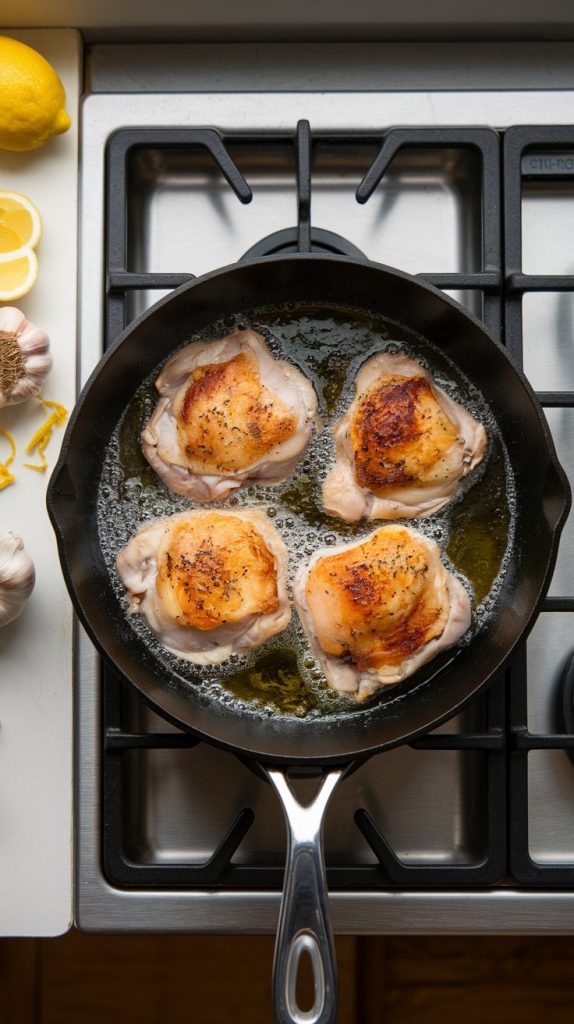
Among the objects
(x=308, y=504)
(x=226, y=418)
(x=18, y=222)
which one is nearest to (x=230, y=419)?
(x=226, y=418)

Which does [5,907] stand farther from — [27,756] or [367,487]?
[367,487]

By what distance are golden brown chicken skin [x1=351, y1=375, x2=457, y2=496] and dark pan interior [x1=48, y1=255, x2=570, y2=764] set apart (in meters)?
0.09

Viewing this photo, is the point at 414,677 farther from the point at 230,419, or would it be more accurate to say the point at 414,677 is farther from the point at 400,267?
the point at 400,267

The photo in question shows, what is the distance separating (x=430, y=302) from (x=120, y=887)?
857 mm

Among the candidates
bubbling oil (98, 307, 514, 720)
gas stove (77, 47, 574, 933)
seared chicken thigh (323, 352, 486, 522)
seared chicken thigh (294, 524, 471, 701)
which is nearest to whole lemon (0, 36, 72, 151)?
gas stove (77, 47, 574, 933)

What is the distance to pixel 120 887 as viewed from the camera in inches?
47.7

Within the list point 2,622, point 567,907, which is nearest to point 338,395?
point 2,622

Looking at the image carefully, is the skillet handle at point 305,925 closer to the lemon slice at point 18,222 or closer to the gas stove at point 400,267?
the gas stove at point 400,267

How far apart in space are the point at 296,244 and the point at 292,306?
3.2 inches

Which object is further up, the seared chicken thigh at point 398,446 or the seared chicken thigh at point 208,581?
the seared chicken thigh at point 398,446

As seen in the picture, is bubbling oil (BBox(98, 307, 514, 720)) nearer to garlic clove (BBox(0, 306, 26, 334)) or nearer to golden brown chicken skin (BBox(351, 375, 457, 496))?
golden brown chicken skin (BBox(351, 375, 457, 496))

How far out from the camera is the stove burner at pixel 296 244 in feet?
3.95

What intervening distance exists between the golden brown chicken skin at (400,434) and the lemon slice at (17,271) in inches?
18.6

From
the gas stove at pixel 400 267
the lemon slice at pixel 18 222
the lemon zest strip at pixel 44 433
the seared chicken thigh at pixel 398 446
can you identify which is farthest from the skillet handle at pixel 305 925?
the lemon slice at pixel 18 222
